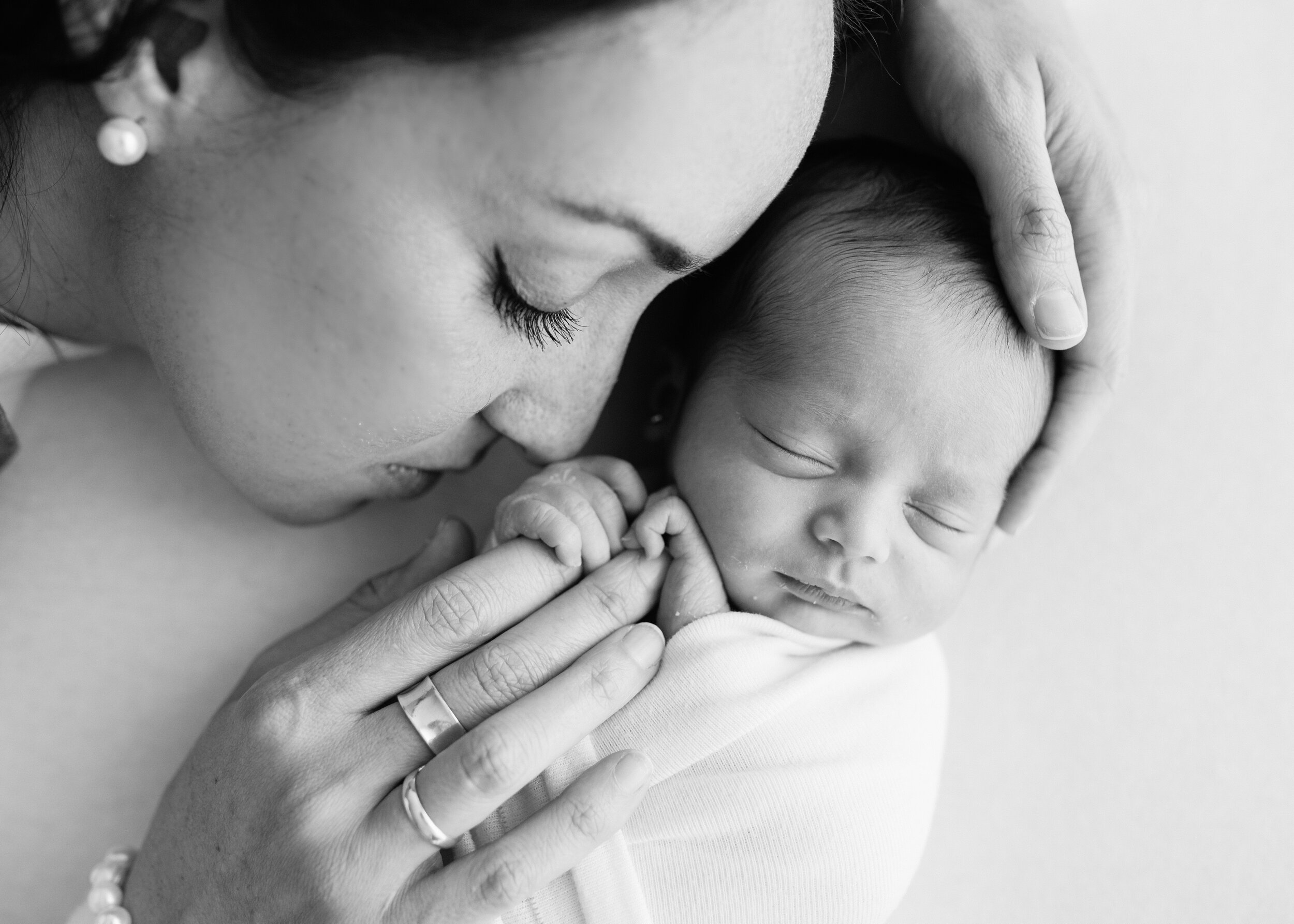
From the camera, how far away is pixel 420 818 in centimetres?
125

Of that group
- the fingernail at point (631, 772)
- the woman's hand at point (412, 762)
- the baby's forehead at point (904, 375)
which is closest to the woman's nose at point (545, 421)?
the woman's hand at point (412, 762)

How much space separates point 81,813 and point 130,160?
1082 millimetres

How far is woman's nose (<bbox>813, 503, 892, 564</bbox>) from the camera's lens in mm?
1439

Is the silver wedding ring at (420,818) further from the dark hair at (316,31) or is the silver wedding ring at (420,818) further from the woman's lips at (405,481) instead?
the dark hair at (316,31)

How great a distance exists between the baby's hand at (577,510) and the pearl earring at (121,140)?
2.14ft

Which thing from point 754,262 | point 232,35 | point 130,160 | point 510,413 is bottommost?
point 510,413

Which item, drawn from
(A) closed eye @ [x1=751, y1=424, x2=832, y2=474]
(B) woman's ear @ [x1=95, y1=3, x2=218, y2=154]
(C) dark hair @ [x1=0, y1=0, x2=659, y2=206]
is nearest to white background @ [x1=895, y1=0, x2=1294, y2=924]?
(A) closed eye @ [x1=751, y1=424, x2=832, y2=474]

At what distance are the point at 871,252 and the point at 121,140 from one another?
979 mm

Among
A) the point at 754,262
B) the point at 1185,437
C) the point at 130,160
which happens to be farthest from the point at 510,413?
the point at 1185,437

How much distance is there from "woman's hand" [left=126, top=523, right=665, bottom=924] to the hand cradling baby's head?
19 centimetres

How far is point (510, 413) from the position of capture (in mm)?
1467

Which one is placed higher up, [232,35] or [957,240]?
[232,35]

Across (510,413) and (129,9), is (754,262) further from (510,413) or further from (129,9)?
(129,9)

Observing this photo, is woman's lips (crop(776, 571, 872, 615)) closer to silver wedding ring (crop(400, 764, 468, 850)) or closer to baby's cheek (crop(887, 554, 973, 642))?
baby's cheek (crop(887, 554, 973, 642))
